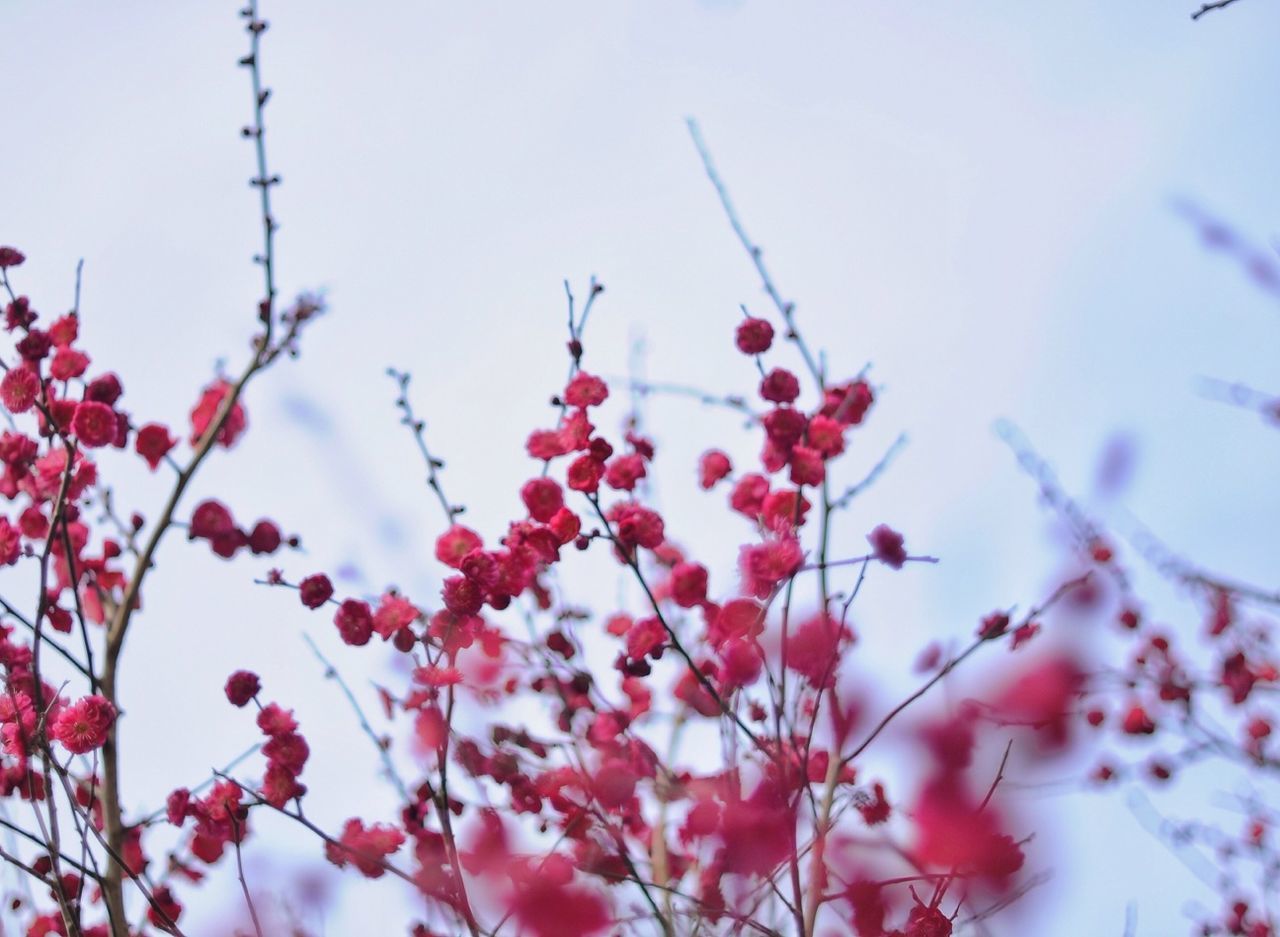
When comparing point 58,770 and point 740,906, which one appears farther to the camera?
point 740,906

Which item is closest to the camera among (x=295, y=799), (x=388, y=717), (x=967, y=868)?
(x=967, y=868)

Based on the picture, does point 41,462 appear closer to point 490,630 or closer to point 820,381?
point 490,630

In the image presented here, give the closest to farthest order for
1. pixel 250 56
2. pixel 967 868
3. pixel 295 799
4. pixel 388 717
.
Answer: pixel 967 868
pixel 295 799
pixel 388 717
pixel 250 56

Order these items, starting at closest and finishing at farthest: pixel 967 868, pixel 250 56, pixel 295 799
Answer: pixel 967 868 < pixel 295 799 < pixel 250 56

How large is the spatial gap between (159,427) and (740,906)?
2.71m

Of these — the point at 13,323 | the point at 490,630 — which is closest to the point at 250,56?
the point at 13,323

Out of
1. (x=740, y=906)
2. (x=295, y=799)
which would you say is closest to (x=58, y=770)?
(x=295, y=799)

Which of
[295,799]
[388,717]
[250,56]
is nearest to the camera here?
[295,799]

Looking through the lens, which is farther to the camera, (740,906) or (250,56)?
(250,56)

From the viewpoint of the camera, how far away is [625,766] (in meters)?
3.66

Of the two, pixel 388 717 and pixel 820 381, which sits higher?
pixel 820 381

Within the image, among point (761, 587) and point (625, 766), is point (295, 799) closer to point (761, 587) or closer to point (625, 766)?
point (625, 766)

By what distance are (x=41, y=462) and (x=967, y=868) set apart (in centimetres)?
337

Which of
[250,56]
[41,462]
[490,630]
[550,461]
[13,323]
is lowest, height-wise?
[490,630]
